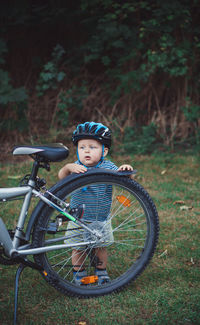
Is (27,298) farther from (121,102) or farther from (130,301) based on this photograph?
(121,102)

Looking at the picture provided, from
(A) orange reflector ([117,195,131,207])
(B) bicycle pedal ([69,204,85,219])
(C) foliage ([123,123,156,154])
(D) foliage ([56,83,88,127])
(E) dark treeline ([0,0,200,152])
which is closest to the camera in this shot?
(B) bicycle pedal ([69,204,85,219])

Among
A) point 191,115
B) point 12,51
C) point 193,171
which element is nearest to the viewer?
point 193,171

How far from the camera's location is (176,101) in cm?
660

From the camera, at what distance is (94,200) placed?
2.44m

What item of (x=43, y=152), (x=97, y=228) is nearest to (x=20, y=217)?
(x=43, y=152)

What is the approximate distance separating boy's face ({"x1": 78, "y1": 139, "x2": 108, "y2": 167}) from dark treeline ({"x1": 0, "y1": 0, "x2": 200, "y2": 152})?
311 centimetres

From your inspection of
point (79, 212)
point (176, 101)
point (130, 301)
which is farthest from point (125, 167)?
point (176, 101)

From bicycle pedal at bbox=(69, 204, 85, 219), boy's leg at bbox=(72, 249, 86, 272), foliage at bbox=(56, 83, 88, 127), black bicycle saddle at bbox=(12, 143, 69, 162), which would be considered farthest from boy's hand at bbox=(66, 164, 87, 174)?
foliage at bbox=(56, 83, 88, 127)

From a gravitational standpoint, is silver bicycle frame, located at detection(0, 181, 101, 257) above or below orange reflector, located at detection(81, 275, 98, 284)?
above

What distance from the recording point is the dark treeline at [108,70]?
5.95 m

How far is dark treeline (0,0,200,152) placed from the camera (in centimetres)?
595

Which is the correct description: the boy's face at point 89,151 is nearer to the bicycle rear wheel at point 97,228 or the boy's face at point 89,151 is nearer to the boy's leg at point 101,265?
the bicycle rear wheel at point 97,228

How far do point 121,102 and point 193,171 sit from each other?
224 cm

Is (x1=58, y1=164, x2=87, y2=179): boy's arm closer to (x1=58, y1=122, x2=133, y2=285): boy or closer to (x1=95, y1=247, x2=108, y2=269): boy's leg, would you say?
(x1=58, y1=122, x2=133, y2=285): boy
